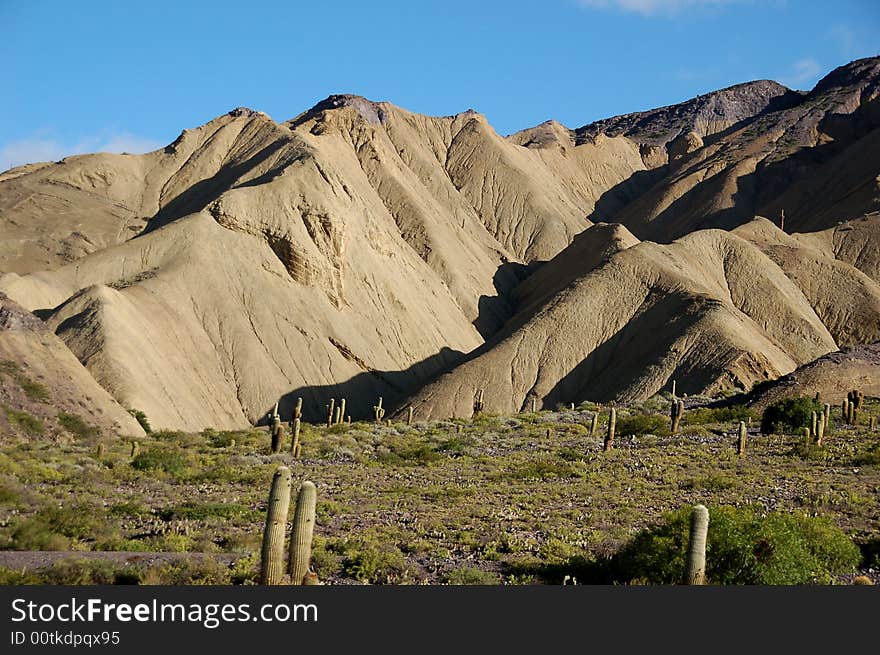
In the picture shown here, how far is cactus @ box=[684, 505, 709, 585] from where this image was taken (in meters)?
15.3

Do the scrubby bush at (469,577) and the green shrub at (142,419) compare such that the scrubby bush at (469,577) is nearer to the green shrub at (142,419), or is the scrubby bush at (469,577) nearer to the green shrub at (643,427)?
the green shrub at (643,427)

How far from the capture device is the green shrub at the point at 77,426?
41.6 metres

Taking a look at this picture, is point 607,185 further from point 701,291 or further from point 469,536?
point 469,536

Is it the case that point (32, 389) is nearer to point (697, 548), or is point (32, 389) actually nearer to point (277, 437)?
point (277, 437)

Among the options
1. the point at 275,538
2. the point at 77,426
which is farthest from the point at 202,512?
the point at 77,426

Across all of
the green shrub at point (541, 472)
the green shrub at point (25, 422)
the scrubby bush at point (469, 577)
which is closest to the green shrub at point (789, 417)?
the green shrub at point (541, 472)

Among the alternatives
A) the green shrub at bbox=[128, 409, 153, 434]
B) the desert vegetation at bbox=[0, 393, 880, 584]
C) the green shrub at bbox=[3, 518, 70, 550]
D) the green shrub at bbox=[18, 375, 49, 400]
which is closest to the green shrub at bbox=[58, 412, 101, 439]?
the desert vegetation at bbox=[0, 393, 880, 584]

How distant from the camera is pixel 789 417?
129 feet

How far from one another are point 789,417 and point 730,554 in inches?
947

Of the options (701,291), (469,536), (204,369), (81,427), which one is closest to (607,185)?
(701,291)

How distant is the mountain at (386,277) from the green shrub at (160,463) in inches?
836

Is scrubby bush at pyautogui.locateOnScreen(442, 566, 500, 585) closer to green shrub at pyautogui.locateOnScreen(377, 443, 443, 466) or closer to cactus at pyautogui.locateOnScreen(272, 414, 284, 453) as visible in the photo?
green shrub at pyautogui.locateOnScreen(377, 443, 443, 466)

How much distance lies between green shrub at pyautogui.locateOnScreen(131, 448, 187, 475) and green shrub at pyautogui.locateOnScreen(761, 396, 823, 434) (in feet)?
66.3

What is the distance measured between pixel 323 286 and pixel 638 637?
74.2m
